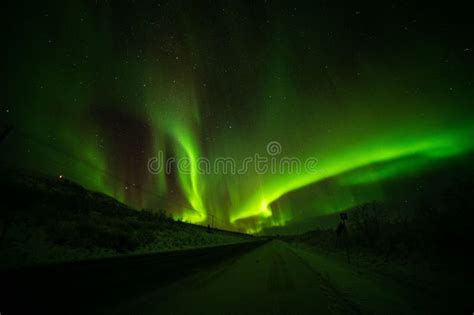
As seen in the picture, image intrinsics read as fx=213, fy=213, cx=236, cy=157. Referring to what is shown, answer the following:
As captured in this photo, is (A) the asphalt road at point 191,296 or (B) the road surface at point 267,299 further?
(B) the road surface at point 267,299

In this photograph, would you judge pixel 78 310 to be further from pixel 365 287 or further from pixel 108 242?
pixel 108 242

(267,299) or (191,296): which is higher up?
(191,296)

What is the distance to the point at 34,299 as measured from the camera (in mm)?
4793

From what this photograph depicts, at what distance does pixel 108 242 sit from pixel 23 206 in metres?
11.3

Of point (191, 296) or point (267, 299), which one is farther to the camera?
point (267, 299)

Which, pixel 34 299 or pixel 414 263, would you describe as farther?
pixel 414 263

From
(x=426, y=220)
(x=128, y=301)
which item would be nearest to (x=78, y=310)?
(x=128, y=301)

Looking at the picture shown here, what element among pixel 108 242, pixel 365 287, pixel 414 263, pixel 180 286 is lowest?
pixel 414 263

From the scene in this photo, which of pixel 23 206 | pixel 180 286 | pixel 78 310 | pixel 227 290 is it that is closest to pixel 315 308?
pixel 227 290

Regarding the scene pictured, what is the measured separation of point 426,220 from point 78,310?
20813mm

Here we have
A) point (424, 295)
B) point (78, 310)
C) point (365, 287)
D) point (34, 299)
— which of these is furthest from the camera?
point (365, 287)

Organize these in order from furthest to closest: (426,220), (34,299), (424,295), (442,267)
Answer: (426,220) < (442,267) < (424,295) < (34,299)

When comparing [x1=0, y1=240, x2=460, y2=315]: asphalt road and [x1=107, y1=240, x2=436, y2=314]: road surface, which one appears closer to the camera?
[x1=0, y1=240, x2=460, y2=315]: asphalt road

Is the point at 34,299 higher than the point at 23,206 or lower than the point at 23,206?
lower
